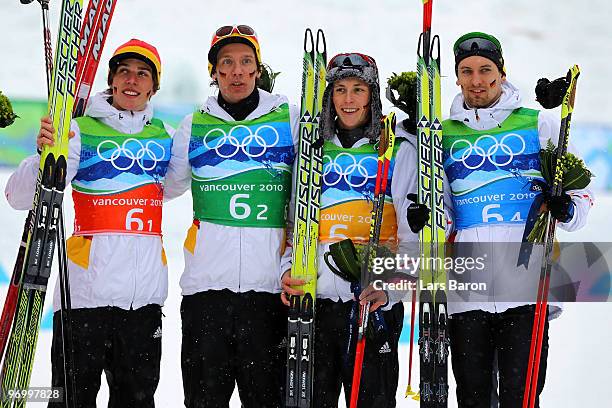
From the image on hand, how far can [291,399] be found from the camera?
328cm

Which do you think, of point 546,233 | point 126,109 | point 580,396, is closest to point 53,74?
point 126,109

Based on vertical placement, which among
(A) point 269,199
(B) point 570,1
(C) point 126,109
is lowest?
(A) point 269,199

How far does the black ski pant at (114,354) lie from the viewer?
331 cm

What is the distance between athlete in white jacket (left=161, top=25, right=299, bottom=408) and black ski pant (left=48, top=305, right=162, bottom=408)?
15 cm

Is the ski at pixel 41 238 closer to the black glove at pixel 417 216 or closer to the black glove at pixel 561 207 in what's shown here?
the black glove at pixel 417 216

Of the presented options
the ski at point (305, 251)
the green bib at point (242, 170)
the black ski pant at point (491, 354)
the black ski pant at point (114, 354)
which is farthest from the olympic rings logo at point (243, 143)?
the black ski pant at point (491, 354)

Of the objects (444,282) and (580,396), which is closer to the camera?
(444,282)

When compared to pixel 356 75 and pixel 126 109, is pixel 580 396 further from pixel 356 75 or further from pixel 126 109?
pixel 126 109

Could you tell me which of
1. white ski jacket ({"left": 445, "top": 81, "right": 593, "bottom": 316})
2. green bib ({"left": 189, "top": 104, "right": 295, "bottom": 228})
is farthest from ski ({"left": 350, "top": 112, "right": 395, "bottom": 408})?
green bib ({"left": 189, "top": 104, "right": 295, "bottom": 228})

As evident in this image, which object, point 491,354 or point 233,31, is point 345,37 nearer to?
point 233,31

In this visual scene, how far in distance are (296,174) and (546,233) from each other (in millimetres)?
979

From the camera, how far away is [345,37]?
8.12 m

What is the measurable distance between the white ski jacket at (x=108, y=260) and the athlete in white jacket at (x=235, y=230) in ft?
0.44

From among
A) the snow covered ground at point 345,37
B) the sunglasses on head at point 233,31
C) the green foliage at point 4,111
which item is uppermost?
the snow covered ground at point 345,37
